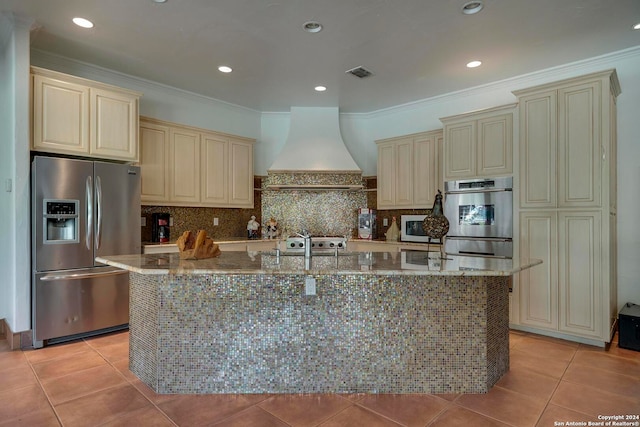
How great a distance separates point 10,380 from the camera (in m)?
2.54

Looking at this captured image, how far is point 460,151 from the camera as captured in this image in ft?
13.6

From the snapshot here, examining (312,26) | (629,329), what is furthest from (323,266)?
(629,329)

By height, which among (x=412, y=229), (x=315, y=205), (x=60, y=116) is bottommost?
(x=412, y=229)

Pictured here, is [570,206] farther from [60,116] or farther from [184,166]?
[60,116]

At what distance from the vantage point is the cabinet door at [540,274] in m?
3.49

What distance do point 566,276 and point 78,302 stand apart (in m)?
4.70

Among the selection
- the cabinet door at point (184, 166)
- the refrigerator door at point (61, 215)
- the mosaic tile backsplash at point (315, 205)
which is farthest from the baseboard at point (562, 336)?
the refrigerator door at point (61, 215)

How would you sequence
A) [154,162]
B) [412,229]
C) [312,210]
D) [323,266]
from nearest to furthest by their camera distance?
[323,266] → [154,162] → [412,229] → [312,210]

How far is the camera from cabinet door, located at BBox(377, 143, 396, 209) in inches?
201

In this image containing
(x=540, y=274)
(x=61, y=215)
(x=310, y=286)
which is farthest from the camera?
(x=540, y=274)

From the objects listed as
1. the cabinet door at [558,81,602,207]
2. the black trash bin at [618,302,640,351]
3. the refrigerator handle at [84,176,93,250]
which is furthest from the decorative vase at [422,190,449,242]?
the refrigerator handle at [84,176,93,250]

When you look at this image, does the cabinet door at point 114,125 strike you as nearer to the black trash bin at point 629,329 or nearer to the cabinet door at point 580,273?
the cabinet door at point 580,273

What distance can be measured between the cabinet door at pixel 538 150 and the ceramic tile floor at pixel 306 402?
1568 mm

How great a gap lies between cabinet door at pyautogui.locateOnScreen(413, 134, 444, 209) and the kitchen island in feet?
7.97
